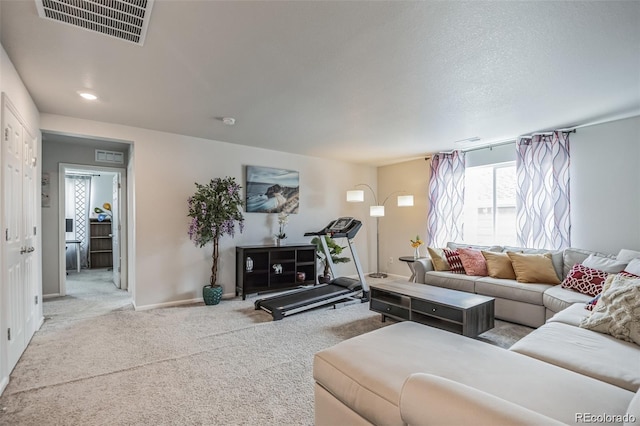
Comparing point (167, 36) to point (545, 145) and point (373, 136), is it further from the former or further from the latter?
point (545, 145)

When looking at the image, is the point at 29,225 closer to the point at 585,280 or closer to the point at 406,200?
the point at 406,200

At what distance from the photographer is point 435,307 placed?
296 cm

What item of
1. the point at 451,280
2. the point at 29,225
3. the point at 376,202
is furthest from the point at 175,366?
the point at 376,202

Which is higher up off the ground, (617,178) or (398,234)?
(617,178)

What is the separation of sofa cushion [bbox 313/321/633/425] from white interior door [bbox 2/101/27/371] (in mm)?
2399

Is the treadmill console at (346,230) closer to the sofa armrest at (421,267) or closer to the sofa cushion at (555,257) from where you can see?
the sofa armrest at (421,267)

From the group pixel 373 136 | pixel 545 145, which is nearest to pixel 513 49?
pixel 373 136

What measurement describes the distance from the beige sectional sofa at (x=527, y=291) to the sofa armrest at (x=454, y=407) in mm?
2697

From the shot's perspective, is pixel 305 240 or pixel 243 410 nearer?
pixel 243 410

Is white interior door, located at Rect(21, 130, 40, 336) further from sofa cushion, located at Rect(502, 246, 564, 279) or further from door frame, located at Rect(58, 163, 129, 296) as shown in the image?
sofa cushion, located at Rect(502, 246, 564, 279)

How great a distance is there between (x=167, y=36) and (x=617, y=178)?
4787 millimetres

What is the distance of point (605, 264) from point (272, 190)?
432 cm

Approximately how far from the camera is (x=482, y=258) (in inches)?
162

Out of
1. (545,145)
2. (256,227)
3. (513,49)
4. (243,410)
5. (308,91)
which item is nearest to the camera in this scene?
(243,410)
